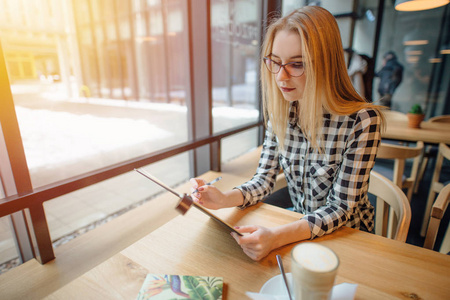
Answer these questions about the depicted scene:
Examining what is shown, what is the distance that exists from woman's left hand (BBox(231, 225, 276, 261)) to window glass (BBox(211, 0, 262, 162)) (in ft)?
7.09

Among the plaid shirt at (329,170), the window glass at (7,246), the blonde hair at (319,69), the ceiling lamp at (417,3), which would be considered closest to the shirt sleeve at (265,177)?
the plaid shirt at (329,170)

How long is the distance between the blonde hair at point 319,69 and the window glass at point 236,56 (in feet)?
5.91

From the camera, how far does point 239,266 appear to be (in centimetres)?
65

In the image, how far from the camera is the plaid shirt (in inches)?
33.9

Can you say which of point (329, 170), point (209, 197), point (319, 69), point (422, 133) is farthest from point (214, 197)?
point (422, 133)

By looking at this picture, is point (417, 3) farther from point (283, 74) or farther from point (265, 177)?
point (265, 177)

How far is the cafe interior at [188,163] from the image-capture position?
25.6 inches

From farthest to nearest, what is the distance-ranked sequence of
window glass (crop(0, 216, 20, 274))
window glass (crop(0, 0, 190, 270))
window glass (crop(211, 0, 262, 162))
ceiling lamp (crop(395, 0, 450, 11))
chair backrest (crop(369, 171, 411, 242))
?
window glass (crop(211, 0, 262, 162)), ceiling lamp (crop(395, 0, 450, 11)), window glass (crop(0, 0, 190, 270)), window glass (crop(0, 216, 20, 274)), chair backrest (crop(369, 171, 411, 242))

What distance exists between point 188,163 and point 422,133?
2.30 meters

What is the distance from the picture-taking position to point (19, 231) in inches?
54.7

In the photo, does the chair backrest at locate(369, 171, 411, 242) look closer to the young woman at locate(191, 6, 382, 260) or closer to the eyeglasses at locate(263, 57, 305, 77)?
the young woman at locate(191, 6, 382, 260)

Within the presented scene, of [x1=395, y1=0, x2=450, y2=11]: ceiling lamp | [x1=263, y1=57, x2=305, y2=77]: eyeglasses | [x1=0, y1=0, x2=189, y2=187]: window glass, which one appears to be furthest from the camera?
[x1=395, y1=0, x2=450, y2=11]: ceiling lamp

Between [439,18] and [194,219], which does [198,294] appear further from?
[439,18]

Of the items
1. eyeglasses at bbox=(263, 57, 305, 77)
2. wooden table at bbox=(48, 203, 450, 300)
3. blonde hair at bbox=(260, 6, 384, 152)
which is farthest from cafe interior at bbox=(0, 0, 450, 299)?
eyeglasses at bbox=(263, 57, 305, 77)
